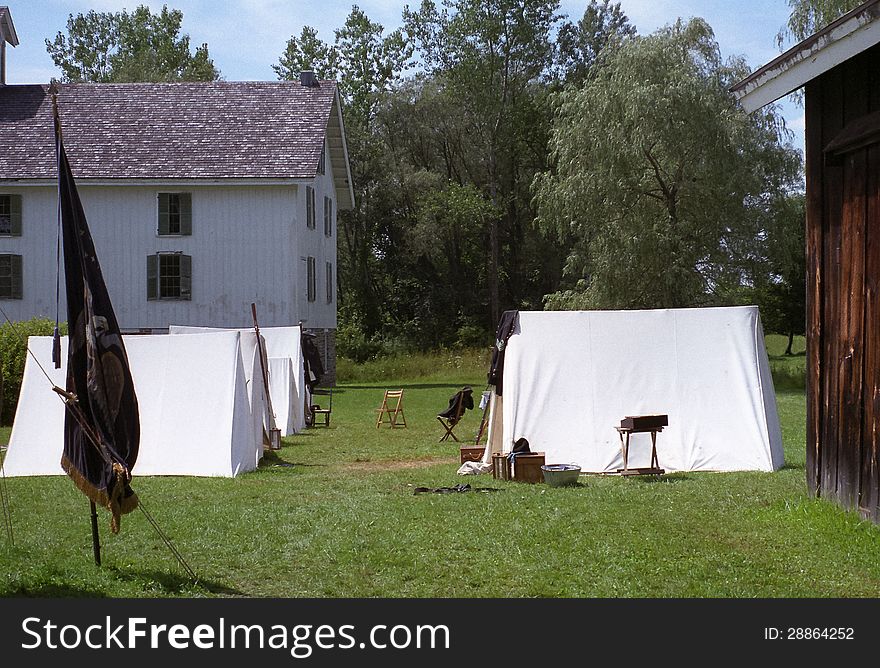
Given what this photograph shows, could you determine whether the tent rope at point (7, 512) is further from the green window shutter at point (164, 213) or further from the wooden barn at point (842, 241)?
the green window shutter at point (164, 213)

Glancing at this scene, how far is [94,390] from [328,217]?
98.5 feet

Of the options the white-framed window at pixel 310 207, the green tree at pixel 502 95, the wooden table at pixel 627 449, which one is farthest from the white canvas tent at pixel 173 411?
the green tree at pixel 502 95

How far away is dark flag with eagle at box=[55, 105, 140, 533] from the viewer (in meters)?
7.41

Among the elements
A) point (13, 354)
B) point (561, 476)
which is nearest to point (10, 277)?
point (13, 354)

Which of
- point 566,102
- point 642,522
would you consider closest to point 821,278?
point 642,522

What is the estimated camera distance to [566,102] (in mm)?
34969

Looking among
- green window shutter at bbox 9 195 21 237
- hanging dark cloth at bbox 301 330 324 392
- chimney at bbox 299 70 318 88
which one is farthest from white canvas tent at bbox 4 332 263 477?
chimney at bbox 299 70 318 88

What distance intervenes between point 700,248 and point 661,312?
66.3ft

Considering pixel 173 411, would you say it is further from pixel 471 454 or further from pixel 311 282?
pixel 311 282

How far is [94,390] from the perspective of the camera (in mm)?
7422

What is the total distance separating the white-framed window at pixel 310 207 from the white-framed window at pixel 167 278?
366 cm

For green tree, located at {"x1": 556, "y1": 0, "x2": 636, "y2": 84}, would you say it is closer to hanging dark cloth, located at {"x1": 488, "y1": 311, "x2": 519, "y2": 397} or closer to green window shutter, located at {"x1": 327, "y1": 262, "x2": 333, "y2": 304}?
green window shutter, located at {"x1": 327, "y1": 262, "x2": 333, "y2": 304}

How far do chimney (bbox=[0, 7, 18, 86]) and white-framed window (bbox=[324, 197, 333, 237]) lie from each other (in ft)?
33.7
